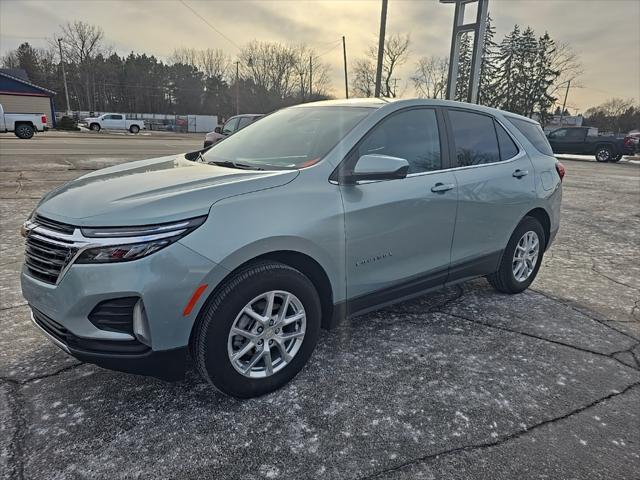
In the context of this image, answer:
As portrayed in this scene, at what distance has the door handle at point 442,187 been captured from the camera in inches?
128

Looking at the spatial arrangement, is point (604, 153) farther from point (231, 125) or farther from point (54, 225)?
point (54, 225)

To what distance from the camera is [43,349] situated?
3082 mm

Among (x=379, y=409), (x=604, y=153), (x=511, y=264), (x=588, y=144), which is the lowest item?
(x=379, y=409)

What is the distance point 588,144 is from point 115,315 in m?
29.2

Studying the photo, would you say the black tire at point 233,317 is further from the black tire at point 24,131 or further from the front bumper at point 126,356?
the black tire at point 24,131

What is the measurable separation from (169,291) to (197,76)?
92503 millimetres

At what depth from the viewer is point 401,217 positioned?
9.91 feet

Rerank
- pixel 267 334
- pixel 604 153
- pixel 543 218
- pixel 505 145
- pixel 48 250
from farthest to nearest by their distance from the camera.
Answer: pixel 604 153 → pixel 543 218 → pixel 505 145 → pixel 267 334 → pixel 48 250

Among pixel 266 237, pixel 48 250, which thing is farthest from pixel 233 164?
pixel 48 250

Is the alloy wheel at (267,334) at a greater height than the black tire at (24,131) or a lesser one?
lesser

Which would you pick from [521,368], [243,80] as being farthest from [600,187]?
[243,80]

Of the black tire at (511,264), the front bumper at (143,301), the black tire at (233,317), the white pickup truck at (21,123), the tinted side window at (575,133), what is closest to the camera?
the front bumper at (143,301)

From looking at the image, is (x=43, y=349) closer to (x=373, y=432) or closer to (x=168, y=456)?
(x=168, y=456)

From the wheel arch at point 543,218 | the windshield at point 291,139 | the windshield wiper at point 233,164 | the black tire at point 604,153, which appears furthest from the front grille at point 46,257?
the black tire at point 604,153
